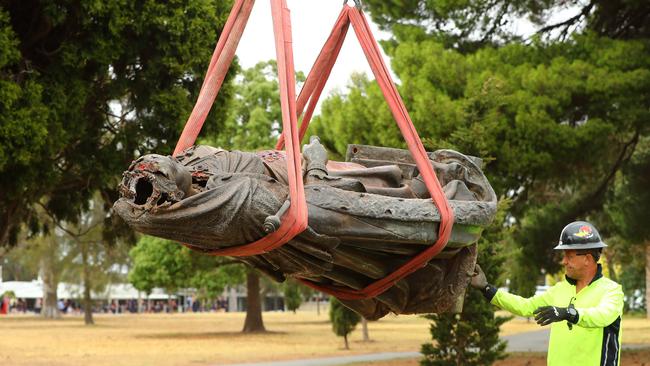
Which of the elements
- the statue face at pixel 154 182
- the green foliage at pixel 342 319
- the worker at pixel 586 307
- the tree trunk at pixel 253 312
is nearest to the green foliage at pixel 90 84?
the statue face at pixel 154 182

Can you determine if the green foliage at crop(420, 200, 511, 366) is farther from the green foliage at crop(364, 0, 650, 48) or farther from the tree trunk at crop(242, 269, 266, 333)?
the tree trunk at crop(242, 269, 266, 333)

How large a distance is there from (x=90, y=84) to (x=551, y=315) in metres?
10.8

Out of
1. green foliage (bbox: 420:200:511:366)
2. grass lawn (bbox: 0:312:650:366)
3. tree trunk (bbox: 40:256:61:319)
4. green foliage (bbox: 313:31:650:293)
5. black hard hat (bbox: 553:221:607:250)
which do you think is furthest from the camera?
tree trunk (bbox: 40:256:61:319)

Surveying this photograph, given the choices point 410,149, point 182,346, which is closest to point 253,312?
point 182,346

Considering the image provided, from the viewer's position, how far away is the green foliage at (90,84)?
12766 millimetres

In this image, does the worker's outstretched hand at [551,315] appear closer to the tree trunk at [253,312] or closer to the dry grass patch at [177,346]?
the dry grass patch at [177,346]

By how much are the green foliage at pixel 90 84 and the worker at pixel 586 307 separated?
28.9ft

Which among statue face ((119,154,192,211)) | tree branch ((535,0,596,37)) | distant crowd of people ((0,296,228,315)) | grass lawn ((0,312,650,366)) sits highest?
tree branch ((535,0,596,37))

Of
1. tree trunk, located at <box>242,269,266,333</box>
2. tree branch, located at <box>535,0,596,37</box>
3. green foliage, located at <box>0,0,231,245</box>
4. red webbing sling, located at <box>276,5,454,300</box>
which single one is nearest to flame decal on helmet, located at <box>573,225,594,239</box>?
red webbing sling, located at <box>276,5,454,300</box>

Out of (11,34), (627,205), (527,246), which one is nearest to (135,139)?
(11,34)

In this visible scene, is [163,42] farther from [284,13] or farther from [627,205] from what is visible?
[627,205]

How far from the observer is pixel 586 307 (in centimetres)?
553

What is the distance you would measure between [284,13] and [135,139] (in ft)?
34.0

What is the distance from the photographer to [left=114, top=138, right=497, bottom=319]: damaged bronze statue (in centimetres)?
451
